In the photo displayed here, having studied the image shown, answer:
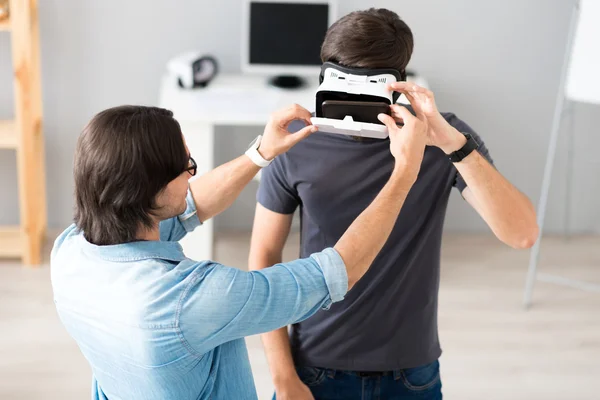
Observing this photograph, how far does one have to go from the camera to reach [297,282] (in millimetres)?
1177

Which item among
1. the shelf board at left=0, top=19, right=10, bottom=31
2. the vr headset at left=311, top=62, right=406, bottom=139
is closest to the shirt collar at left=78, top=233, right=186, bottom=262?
the vr headset at left=311, top=62, right=406, bottom=139

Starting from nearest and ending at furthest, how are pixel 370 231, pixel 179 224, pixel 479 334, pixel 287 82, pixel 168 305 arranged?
pixel 168 305, pixel 370 231, pixel 179 224, pixel 479 334, pixel 287 82

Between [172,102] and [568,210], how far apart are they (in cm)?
206

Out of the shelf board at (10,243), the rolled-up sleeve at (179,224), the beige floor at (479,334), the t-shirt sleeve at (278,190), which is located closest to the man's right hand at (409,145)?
the t-shirt sleeve at (278,190)

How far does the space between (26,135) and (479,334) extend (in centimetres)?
203

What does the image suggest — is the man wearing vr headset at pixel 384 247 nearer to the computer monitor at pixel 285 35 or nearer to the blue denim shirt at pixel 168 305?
the blue denim shirt at pixel 168 305

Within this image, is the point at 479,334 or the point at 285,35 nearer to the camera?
the point at 479,334

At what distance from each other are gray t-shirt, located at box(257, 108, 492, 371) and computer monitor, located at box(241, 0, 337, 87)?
1.90 m

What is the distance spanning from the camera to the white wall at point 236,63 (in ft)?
11.4

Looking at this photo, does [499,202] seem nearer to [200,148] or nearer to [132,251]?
[132,251]

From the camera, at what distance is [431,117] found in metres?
1.35

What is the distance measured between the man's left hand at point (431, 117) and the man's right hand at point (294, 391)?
1.72ft

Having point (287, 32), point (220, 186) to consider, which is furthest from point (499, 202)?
point (287, 32)

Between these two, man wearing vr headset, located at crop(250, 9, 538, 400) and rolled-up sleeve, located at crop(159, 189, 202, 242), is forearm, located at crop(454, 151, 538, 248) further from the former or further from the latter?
rolled-up sleeve, located at crop(159, 189, 202, 242)
